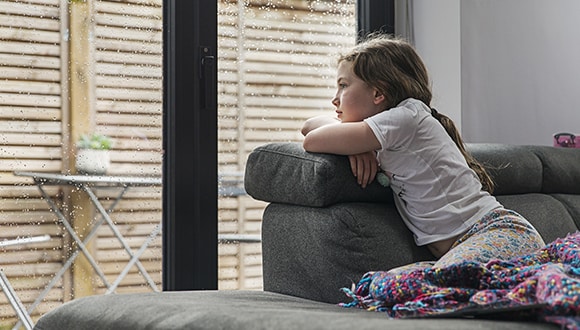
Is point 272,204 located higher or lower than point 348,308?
higher

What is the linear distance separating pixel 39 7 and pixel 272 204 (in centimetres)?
95

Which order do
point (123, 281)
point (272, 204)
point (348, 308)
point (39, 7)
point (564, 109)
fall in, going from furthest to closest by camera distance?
point (564, 109)
point (123, 281)
point (39, 7)
point (272, 204)
point (348, 308)

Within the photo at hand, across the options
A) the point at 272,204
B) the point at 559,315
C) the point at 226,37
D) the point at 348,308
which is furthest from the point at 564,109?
the point at 559,315

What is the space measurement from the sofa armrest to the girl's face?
0.61 ft

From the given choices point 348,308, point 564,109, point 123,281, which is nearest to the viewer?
point 348,308

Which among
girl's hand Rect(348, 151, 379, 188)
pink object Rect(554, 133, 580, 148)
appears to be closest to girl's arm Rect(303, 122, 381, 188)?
girl's hand Rect(348, 151, 379, 188)

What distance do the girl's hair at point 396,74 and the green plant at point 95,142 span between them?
81 cm

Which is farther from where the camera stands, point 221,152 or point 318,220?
point 221,152

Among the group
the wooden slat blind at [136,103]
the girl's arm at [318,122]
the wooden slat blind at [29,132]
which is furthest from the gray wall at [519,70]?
the wooden slat blind at [29,132]

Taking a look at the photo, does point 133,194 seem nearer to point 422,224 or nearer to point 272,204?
point 272,204

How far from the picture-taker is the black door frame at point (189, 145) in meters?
3.05

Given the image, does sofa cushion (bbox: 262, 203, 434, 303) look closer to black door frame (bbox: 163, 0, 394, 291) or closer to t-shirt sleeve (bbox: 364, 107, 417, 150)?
t-shirt sleeve (bbox: 364, 107, 417, 150)

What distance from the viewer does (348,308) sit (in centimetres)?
211

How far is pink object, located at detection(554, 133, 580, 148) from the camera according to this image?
12.3 ft
